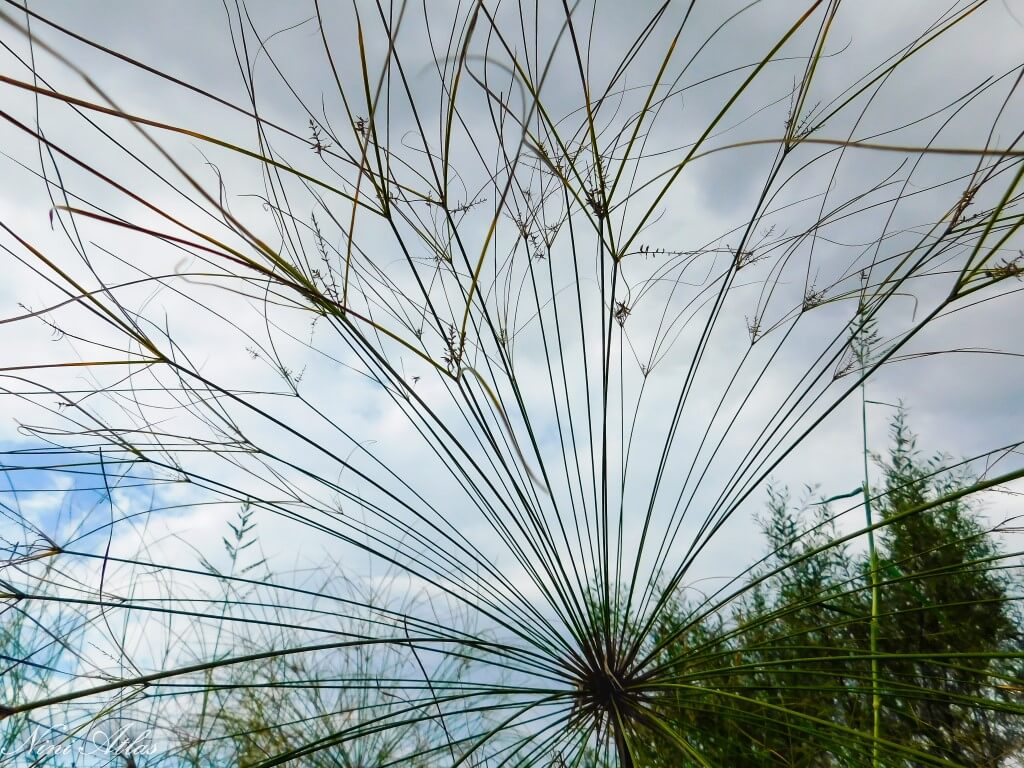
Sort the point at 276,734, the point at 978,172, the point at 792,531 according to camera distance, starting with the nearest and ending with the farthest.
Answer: the point at 978,172 < the point at 276,734 < the point at 792,531

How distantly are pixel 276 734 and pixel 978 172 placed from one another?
2495mm

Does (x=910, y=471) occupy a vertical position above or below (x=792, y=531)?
above

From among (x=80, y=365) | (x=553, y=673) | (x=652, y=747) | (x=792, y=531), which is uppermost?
(x=792, y=531)

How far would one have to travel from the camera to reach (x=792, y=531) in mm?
3584

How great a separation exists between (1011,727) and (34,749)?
312cm

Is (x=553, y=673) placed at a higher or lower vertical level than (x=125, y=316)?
lower

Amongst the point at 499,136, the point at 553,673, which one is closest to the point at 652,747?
the point at 553,673

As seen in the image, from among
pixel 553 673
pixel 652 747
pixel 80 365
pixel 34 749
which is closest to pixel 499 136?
pixel 80 365

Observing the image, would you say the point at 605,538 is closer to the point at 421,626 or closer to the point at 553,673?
the point at 553,673

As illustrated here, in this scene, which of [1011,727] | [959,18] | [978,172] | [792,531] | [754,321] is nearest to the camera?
[959,18]

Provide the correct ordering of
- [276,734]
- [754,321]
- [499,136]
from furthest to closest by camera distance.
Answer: [276,734] → [754,321] → [499,136]

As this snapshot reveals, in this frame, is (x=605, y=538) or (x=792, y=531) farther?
(x=792, y=531)

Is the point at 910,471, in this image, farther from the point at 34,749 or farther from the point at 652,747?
the point at 34,749

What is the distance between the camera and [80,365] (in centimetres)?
137
